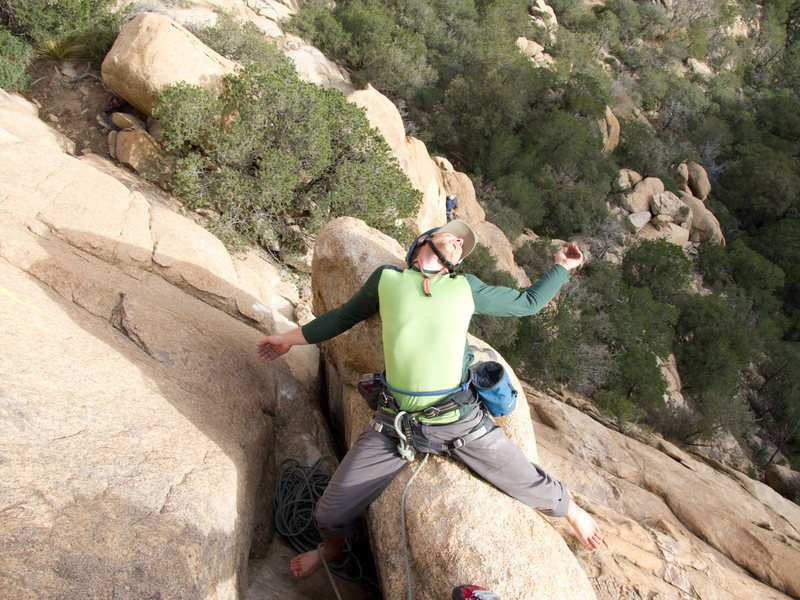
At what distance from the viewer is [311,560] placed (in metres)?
2.97

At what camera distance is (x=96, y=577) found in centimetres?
185

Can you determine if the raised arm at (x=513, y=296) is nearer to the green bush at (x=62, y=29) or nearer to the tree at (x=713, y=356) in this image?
the green bush at (x=62, y=29)

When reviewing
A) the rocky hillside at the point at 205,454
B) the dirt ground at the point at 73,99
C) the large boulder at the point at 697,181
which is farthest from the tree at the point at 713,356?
the dirt ground at the point at 73,99

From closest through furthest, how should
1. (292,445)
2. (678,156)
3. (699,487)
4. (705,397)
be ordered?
1. (292,445)
2. (699,487)
3. (705,397)
4. (678,156)

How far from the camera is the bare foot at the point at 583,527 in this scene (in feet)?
10.2

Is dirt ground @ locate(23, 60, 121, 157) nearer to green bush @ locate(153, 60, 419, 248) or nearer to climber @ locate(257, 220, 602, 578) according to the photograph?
green bush @ locate(153, 60, 419, 248)

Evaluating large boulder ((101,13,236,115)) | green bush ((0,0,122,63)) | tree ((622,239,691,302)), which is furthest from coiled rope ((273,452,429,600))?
tree ((622,239,691,302))

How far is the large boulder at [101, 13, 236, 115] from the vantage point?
25.2 ft

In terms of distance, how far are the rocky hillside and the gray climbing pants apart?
0.11 metres

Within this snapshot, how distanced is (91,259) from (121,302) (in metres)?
0.89

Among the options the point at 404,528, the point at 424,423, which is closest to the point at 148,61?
the point at 424,423

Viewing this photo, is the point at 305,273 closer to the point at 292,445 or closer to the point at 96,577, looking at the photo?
the point at 292,445

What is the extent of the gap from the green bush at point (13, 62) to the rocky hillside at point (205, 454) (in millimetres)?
3793

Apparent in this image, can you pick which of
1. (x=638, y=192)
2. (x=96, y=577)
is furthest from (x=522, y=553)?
(x=638, y=192)
